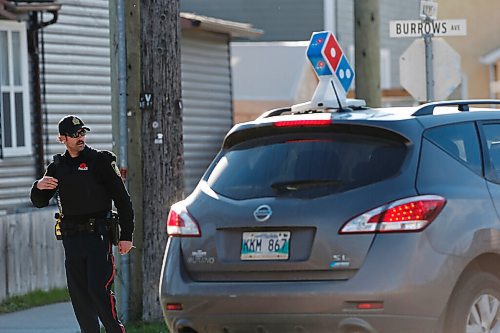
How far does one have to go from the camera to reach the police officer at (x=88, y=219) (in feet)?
28.1

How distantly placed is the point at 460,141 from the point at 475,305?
1014 millimetres

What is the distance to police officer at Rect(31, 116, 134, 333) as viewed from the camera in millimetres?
8570

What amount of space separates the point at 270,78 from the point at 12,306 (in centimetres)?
1257

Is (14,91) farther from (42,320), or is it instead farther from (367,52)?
(367,52)

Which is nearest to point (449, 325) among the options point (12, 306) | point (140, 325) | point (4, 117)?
point (140, 325)

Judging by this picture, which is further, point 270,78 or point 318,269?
point 270,78

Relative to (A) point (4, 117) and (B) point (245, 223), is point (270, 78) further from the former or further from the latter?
(B) point (245, 223)

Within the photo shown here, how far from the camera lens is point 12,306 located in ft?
43.9

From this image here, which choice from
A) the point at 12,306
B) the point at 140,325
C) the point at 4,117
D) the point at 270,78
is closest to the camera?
the point at 140,325

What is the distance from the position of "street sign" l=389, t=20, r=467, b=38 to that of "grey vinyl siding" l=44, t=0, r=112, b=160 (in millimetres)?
5355

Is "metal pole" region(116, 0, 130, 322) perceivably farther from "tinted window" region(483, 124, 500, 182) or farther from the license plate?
"tinted window" region(483, 124, 500, 182)

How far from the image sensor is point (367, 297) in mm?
6863

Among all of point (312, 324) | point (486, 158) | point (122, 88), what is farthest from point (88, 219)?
point (486, 158)

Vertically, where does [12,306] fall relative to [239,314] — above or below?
below
